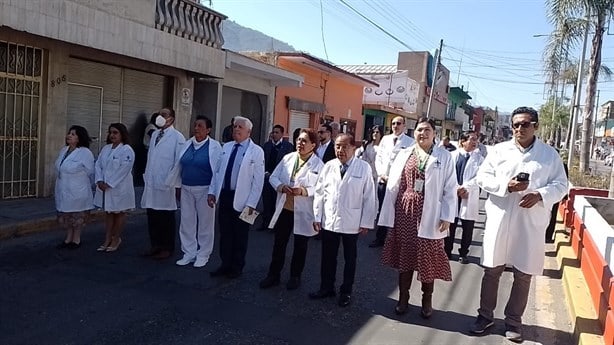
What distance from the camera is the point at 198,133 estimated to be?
5805 millimetres

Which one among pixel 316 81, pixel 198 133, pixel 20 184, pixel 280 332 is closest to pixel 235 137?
pixel 198 133

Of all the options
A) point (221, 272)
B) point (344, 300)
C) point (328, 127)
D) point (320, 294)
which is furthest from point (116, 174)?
point (328, 127)

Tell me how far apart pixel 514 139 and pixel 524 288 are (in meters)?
1.26

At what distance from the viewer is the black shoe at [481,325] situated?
178 inches

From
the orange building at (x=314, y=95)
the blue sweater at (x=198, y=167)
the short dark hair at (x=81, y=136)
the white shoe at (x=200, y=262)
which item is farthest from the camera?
the orange building at (x=314, y=95)


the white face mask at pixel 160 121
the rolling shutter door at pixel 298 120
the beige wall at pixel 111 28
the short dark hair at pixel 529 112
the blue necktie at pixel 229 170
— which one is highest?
the beige wall at pixel 111 28

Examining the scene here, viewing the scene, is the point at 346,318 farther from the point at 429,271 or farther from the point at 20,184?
the point at 20,184

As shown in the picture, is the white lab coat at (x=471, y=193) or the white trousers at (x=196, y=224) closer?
the white trousers at (x=196, y=224)

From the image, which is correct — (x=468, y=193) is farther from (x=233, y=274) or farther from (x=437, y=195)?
(x=233, y=274)

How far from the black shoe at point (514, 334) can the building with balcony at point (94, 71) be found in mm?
6976

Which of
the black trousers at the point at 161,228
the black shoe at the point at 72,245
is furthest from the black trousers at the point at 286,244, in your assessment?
the black shoe at the point at 72,245

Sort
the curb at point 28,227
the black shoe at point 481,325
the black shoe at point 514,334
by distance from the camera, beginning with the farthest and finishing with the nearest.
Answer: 1. the curb at point 28,227
2. the black shoe at point 481,325
3. the black shoe at point 514,334

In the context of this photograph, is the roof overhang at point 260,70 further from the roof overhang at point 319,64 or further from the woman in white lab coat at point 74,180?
the woman in white lab coat at point 74,180

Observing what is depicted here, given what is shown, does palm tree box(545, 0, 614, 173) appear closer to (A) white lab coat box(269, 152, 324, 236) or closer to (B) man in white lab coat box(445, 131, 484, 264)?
(B) man in white lab coat box(445, 131, 484, 264)
